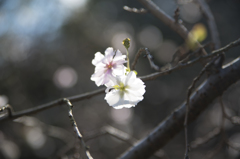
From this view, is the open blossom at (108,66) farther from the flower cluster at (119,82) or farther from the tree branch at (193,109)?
the tree branch at (193,109)

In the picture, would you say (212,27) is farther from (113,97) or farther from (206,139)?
(113,97)

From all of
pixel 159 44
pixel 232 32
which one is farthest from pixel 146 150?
pixel 159 44

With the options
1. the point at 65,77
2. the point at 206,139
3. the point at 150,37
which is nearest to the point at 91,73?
the point at 65,77

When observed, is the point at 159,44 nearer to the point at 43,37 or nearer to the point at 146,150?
the point at 43,37

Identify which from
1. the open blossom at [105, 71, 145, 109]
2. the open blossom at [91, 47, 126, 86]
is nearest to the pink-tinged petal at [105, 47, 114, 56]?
the open blossom at [91, 47, 126, 86]

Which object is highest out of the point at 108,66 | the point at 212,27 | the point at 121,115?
the point at 121,115

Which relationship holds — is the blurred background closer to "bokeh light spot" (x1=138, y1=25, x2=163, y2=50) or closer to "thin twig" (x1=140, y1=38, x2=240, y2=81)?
"bokeh light spot" (x1=138, y1=25, x2=163, y2=50)

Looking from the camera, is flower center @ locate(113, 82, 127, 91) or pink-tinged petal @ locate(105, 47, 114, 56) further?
pink-tinged petal @ locate(105, 47, 114, 56)
